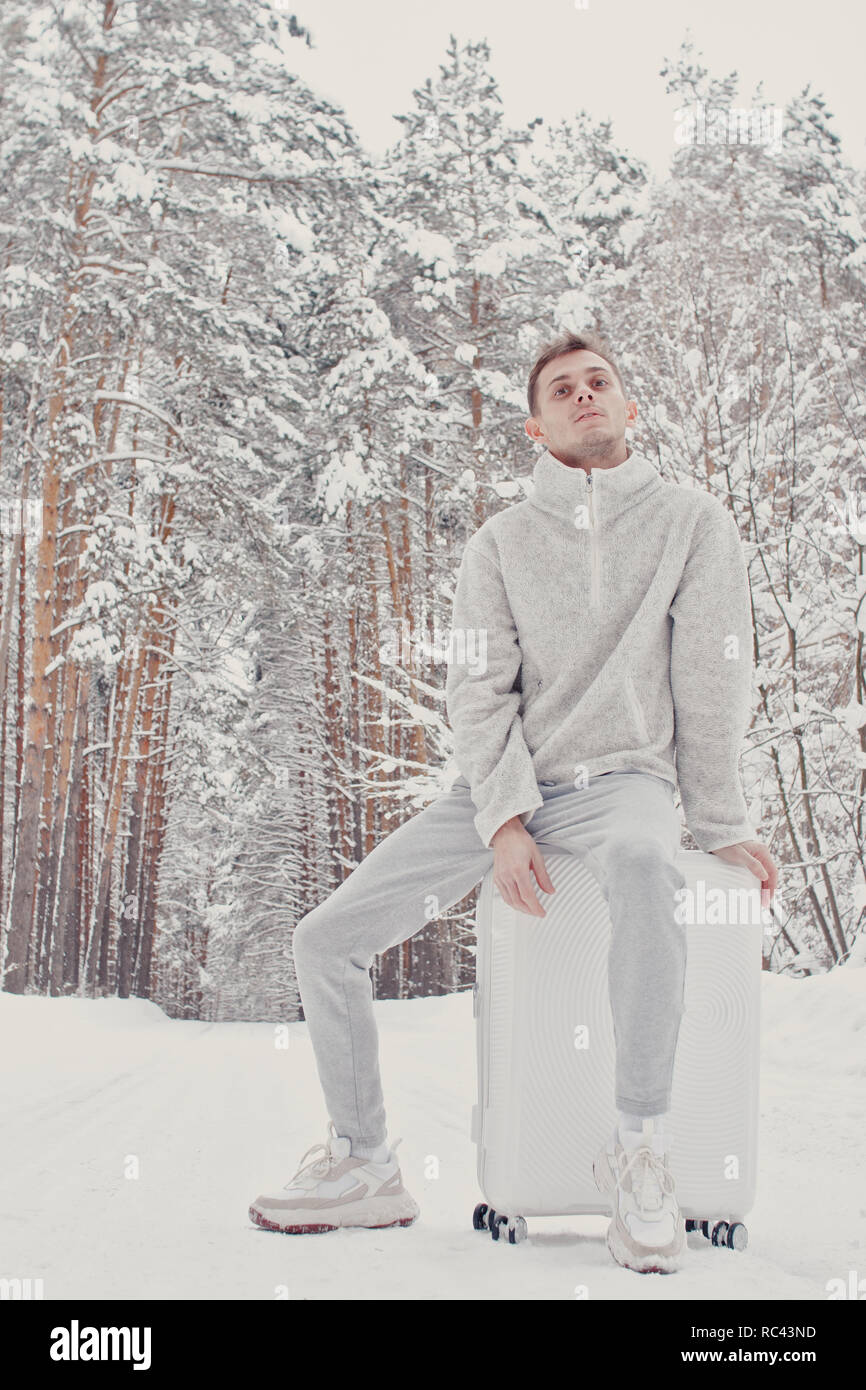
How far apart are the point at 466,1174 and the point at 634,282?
12.9 m

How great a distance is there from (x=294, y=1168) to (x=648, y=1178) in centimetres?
145

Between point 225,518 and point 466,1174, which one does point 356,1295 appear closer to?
point 466,1174

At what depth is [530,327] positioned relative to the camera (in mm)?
12414

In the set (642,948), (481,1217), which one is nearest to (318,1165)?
(481,1217)

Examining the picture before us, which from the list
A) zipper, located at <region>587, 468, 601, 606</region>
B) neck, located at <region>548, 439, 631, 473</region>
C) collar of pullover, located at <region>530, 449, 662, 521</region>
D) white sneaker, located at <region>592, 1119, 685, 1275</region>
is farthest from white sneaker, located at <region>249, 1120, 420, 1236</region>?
neck, located at <region>548, 439, 631, 473</region>

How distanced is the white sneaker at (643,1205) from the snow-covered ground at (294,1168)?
4 cm

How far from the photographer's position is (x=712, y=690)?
217 centimetres

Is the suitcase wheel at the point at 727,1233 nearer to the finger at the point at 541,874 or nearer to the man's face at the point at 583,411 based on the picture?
the finger at the point at 541,874

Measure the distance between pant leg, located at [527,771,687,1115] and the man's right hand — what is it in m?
0.10

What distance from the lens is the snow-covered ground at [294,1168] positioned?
162 centimetres

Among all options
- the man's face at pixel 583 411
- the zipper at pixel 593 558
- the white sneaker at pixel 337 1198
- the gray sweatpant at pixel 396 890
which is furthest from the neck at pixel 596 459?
the white sneaker at pixel 337 1198

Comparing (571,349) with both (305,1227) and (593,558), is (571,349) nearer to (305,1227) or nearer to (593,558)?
(593,558)

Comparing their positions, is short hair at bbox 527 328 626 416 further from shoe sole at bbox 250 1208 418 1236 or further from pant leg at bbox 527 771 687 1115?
shoe sole at bbox 250 1208 418 1236
